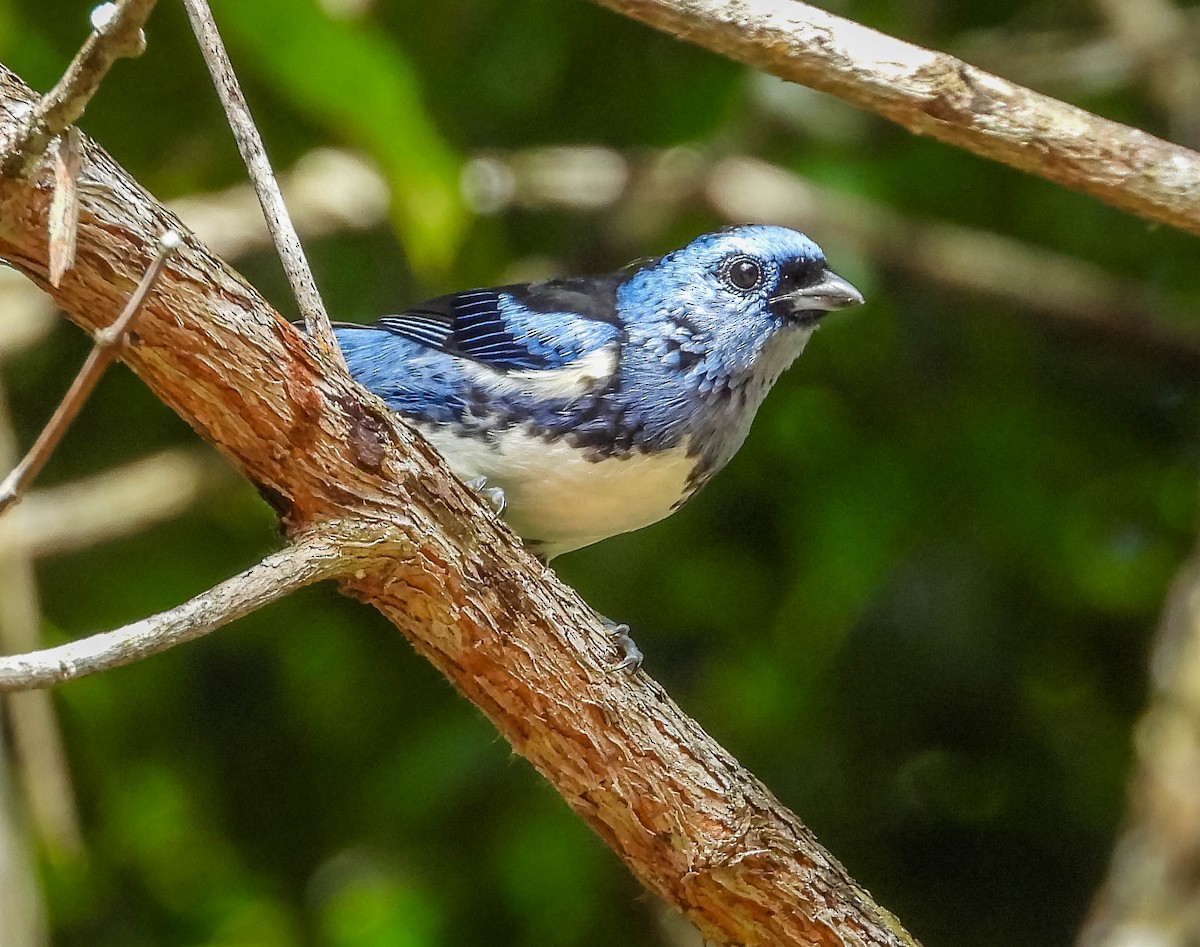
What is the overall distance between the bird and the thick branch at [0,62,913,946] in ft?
0.84

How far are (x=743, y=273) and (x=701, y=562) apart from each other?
4.60 feet

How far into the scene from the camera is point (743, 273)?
3090mm

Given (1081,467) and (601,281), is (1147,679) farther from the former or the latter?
(601,281)

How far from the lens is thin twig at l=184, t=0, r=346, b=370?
1884 mm

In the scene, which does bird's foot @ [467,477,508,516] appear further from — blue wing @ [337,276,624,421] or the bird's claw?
the bird's claw

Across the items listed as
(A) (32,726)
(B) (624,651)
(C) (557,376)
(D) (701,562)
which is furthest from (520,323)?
(A) (32,726)

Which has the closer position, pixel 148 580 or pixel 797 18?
pixel 797 18

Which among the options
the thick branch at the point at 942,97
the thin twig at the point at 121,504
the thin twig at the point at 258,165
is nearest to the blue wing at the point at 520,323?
the thick branch at the point at 942,97

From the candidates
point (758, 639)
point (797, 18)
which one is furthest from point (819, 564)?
point (797, 18)

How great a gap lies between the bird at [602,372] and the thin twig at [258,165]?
82 cm

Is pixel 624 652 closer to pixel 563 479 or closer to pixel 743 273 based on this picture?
pixel 563 479

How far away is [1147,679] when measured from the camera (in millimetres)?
4320

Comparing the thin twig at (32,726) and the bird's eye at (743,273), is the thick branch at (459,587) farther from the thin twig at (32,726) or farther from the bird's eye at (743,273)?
the thin twig at (32,726)

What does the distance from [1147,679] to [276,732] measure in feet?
8.43
